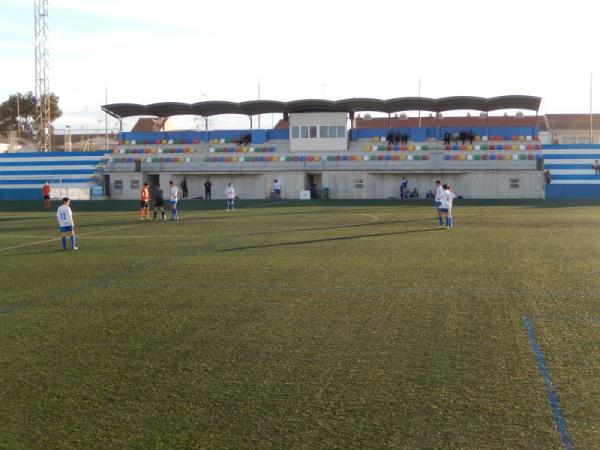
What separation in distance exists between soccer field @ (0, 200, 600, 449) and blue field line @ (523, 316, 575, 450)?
2cm

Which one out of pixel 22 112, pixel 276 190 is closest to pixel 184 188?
pixel 276 190

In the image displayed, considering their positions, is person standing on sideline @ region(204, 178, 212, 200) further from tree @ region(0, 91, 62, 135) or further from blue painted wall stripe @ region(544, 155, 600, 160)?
tree @ region(0, 91, 62, 135)

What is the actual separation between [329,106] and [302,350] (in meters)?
51.3

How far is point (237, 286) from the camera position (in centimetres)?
1278

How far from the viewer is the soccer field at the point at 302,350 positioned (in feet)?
19.1

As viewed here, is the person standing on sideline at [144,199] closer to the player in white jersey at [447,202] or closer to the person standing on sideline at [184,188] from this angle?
the player in white jersey at [447,202]

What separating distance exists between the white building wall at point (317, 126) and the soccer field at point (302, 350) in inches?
1625

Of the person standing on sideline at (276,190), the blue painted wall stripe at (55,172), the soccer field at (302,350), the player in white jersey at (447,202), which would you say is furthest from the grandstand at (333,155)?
the soccer field at (302,350)

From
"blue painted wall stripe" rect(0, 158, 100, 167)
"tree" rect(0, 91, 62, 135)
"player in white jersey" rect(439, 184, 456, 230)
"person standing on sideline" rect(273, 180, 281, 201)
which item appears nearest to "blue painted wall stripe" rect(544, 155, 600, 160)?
"person standing on sideline" rect(273, 180, 281, 201)

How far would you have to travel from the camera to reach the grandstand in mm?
53719

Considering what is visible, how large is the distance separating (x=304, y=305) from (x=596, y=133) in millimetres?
67611

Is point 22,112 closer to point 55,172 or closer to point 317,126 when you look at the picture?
point 55,172

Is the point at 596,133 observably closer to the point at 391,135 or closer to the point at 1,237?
the point at 391,135

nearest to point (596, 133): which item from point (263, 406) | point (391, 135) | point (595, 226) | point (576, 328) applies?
point (391, 135)
